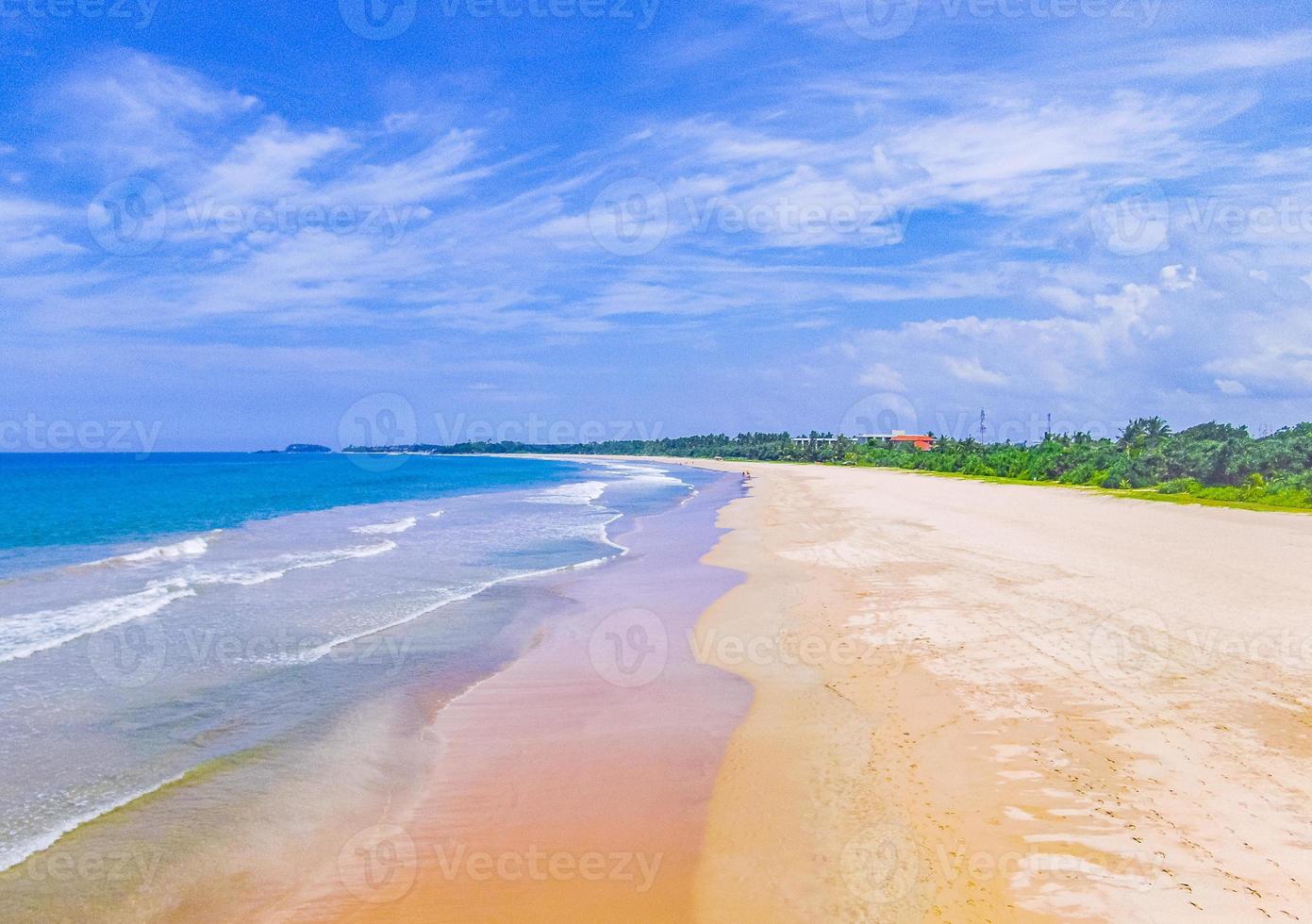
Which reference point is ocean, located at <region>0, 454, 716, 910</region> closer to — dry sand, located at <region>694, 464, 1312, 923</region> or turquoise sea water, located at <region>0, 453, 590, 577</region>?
turquoise sea water, located at <region>0, 453, 590, 577</region>

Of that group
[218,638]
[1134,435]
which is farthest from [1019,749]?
[1134,435]

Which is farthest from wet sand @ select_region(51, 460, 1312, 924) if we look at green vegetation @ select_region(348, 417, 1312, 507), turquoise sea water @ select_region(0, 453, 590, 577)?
green vegetation @ select_region(348, 417, 1312, 507)

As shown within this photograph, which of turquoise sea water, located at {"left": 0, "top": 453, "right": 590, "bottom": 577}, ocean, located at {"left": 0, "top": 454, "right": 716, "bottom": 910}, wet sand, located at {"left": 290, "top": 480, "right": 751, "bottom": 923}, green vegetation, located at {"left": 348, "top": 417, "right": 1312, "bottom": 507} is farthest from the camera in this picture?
green vegetation, located at {"left": 348, "top": 417, "right": 1312, "bottom": 507}

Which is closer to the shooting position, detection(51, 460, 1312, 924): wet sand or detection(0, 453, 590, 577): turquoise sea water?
detection(51, 460, 1312, 924): wet sand

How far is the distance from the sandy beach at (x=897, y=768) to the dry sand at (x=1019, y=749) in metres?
0.04

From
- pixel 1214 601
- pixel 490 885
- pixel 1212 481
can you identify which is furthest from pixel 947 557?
pixel 1212 481

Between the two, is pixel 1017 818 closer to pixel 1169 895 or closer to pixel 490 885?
pixel 1169 895

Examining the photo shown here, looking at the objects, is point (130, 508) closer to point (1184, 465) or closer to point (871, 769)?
point (871, 769)

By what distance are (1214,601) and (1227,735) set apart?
25.9ft

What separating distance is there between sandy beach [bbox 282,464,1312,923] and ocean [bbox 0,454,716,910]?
2.17m

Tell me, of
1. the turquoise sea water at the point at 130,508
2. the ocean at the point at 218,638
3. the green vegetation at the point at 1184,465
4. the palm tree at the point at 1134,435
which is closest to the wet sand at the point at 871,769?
the ocean at the point at 218,638

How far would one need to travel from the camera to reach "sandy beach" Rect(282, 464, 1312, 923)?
583 cm

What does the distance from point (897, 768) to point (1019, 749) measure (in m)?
1.41

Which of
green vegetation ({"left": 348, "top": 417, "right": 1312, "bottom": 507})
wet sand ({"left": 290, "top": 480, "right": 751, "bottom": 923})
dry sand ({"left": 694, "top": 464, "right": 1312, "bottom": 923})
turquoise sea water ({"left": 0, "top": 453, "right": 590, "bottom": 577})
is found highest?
green vegetation ({"left": 348, "top": 417, "right": 1312, "bottom": 507})
